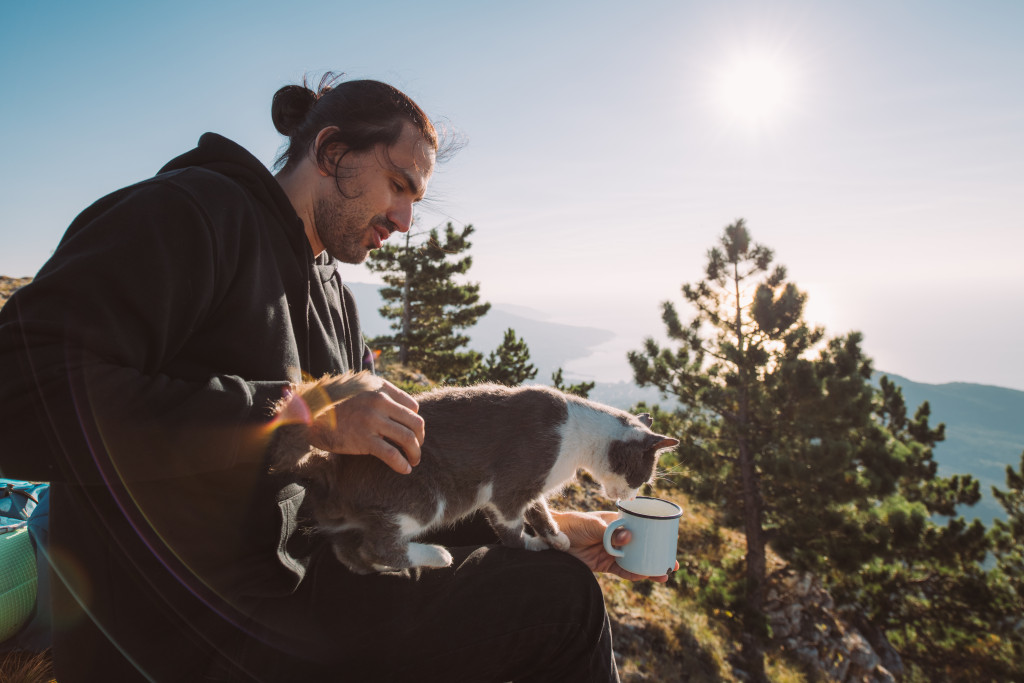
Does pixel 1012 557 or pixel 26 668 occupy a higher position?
pixel 26 668

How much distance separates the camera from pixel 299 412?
212cm

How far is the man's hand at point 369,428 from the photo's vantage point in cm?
211

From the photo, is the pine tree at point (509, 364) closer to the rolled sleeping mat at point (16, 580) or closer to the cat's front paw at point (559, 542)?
the cat's front paw at point (559, 542)

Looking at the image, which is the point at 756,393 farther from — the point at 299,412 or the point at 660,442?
the point at 299,412

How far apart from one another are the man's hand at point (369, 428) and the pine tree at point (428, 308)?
25.0 m

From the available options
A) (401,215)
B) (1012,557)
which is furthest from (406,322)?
(1012,557)

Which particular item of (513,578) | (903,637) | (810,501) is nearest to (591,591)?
(513,578)

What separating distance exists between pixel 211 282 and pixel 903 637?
24.2 m

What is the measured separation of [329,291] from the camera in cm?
356

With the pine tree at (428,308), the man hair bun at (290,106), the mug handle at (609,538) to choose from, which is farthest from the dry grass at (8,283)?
the mug handle at (609,538)

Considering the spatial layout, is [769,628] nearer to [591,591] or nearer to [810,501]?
[810,501]

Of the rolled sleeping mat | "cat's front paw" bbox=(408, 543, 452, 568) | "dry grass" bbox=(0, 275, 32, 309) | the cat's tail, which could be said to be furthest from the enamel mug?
"dry grass" bbox=(0, 275, 32, 309)

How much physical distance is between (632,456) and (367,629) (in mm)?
2366

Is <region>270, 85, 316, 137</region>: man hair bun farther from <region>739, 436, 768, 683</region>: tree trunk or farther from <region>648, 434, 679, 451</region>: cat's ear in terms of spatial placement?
<region>739, 436, 768, 683</region>: tree trunk
